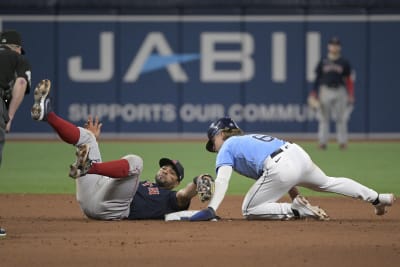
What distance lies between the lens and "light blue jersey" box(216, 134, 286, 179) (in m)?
9.05

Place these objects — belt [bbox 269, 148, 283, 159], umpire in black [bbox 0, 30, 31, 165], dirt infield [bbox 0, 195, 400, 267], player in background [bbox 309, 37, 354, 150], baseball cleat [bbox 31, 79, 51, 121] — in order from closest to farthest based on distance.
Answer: dirt infield [bbox 0, 195, 400, 267], umpire in black [bbox 0, 30, 31, 165], baseball cleat [bbox 31, 79, 51, 121], belt [bbox 269, 148, 283, 159], player in background [bbox 309, 37, 354, 150]

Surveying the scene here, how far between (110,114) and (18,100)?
45.2 feet

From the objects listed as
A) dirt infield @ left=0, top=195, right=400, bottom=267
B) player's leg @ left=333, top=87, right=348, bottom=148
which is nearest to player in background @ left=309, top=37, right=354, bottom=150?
player's leg @ left=333, top=87, right=348, bottom=148

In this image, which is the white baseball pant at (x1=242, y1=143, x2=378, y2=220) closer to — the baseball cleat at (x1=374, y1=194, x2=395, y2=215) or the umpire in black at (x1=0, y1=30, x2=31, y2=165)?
the baseball cleat at (x1=374, y1=194, x2=395, y2=215)

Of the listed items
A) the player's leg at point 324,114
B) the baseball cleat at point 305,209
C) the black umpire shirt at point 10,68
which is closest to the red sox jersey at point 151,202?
the baseball cleat at point 305,209

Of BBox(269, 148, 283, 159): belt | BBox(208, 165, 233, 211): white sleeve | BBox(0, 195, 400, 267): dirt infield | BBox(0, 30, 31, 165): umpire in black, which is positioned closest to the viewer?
BBox(0, 195, 400, 267): dirt infield

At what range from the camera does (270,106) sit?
883 inches

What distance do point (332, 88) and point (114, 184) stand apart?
1105 centimetres

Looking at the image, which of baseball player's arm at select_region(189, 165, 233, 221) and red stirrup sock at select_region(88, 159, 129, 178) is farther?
baseball player's arm at select_region(189, 165, 233, 221)

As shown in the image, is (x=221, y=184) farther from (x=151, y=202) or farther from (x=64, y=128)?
(x=64, y=128)

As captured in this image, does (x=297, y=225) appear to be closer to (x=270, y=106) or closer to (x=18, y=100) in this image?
(x=18, y=100)

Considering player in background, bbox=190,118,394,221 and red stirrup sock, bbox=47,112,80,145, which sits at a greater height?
red stirrup sock, bbox=47,112,80,145

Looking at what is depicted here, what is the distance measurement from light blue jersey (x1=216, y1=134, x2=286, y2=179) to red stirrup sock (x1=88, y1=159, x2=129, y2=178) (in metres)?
0.84

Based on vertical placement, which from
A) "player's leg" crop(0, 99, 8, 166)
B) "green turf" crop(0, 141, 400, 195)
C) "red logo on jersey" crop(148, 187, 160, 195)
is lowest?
"green turf" crop(0, 141, 400, 195)
